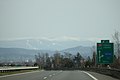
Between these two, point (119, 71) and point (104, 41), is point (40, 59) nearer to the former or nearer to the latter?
point (104, 41)

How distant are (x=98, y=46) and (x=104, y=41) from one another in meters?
1.09

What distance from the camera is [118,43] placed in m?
71.2

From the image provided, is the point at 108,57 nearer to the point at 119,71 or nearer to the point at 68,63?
the point at 119,71

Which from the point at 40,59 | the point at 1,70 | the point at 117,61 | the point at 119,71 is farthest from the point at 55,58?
the point at 119,71

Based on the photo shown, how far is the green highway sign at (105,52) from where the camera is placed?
45938mm

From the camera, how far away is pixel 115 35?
7294cm

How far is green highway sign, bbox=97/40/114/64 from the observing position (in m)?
45.9

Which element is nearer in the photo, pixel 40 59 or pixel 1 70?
pixel 1 70

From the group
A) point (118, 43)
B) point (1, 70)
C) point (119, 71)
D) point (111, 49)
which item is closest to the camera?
point (119, 71)

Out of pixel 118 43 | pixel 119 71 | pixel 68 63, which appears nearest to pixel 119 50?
pixel 118 43

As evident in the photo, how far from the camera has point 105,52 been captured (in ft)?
152

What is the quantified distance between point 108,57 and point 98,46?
2070mm

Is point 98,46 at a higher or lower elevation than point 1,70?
higher

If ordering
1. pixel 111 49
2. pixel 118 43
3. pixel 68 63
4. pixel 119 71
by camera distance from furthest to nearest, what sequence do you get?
pixel 68 63, pixel 118 43, pixel 111 49, pixel 119 71
